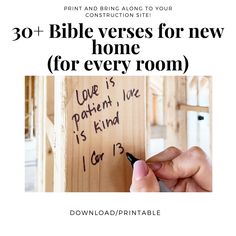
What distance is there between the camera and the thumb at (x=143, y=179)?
0.57m

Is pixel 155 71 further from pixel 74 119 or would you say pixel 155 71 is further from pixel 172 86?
pixel 172 86

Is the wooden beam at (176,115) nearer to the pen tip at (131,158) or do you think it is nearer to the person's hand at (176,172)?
the person's hand at (176,172)

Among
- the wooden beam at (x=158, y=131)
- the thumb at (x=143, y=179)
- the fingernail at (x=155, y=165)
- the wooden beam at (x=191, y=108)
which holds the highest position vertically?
the wooden beam at (x=191, y=108)

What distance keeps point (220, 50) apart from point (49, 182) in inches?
18.1

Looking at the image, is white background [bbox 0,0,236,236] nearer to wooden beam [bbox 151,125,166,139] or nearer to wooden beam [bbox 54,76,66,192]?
wooden beam [bbox 54,76,66,192]

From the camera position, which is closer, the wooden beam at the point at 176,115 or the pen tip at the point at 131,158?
the pen tip at the point at 131,158

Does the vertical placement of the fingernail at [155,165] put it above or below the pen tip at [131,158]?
below

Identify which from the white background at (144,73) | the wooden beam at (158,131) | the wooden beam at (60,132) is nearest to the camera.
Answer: the wooden beam at (60,132)

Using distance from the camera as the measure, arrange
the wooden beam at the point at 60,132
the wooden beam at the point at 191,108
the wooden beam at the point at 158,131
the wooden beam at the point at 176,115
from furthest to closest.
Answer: the wooden beam at the point at 158,131, the wooden beam at the point at 176,115, the wooden beam at the point at 191,108, the wooden beam at the point at 60,132

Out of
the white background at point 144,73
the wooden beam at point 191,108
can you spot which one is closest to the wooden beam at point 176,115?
the wooden beam at point 191,108

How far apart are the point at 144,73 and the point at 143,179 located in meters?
0.20

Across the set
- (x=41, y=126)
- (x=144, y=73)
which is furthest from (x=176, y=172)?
(x=41, y=126)

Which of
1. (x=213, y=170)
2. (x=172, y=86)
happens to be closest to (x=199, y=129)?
(x=213, y=170)

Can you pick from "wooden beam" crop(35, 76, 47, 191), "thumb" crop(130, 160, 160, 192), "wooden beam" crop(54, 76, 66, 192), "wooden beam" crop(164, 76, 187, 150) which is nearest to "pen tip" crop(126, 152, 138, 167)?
"thumb" crop(130, 160, 160, 192)
